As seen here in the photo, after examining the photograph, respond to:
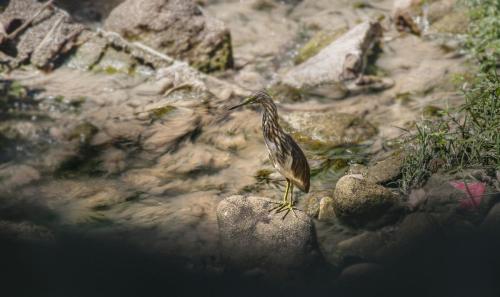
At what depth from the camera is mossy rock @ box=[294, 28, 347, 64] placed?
9.50m

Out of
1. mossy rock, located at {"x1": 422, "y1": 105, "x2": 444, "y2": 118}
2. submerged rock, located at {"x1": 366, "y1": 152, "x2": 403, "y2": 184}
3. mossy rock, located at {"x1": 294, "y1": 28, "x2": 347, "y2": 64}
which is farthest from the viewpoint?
mossy rock, located at {"x1": 294, "y1": 28, "x2": 347, "y2": 64}

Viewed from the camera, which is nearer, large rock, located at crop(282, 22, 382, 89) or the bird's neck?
the bird's neck

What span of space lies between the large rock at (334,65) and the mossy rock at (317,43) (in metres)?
0.35

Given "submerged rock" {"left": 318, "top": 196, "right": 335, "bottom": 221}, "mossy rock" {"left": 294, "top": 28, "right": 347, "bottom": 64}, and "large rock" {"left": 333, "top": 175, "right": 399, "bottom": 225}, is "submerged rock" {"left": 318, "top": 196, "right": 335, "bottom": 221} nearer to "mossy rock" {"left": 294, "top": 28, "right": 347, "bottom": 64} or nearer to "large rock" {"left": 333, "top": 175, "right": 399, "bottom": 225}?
"large rock" {"left": 333, "top": 175, "right": 399, "bottom": 225}

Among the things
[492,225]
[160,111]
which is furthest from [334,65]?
[492,225]

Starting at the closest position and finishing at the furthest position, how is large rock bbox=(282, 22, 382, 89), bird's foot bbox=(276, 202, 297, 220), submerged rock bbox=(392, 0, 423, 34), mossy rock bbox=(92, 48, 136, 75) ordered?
bird's foot bbox=(276, 202, 297, 220) < large rock bbox=(282, 22, 382, 89) < mossy rock bbox=(92, 48, 136, 75) < submerged rock bbox=(392, 0, 423, 34)

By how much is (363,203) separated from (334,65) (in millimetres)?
3712

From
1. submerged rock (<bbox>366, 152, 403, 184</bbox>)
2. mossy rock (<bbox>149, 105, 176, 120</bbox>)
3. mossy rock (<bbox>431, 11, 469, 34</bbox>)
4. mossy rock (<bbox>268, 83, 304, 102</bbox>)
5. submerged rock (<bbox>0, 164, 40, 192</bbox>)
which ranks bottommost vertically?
mossy rock (<bbox>268, 83, 304, 102</bbox>)

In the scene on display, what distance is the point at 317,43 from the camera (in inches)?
380

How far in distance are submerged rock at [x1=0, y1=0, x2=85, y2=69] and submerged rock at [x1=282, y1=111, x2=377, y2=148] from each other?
340 centimetres

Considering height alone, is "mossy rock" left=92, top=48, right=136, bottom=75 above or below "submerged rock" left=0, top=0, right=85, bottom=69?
below

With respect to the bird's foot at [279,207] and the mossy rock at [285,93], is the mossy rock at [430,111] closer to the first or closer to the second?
the mossy rock at [285,93]

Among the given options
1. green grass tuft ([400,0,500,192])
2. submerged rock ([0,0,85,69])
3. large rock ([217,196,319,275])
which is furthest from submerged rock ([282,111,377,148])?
submerged rock ([0,0,85,69])

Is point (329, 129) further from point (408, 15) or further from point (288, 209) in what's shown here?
point (408, 15)
